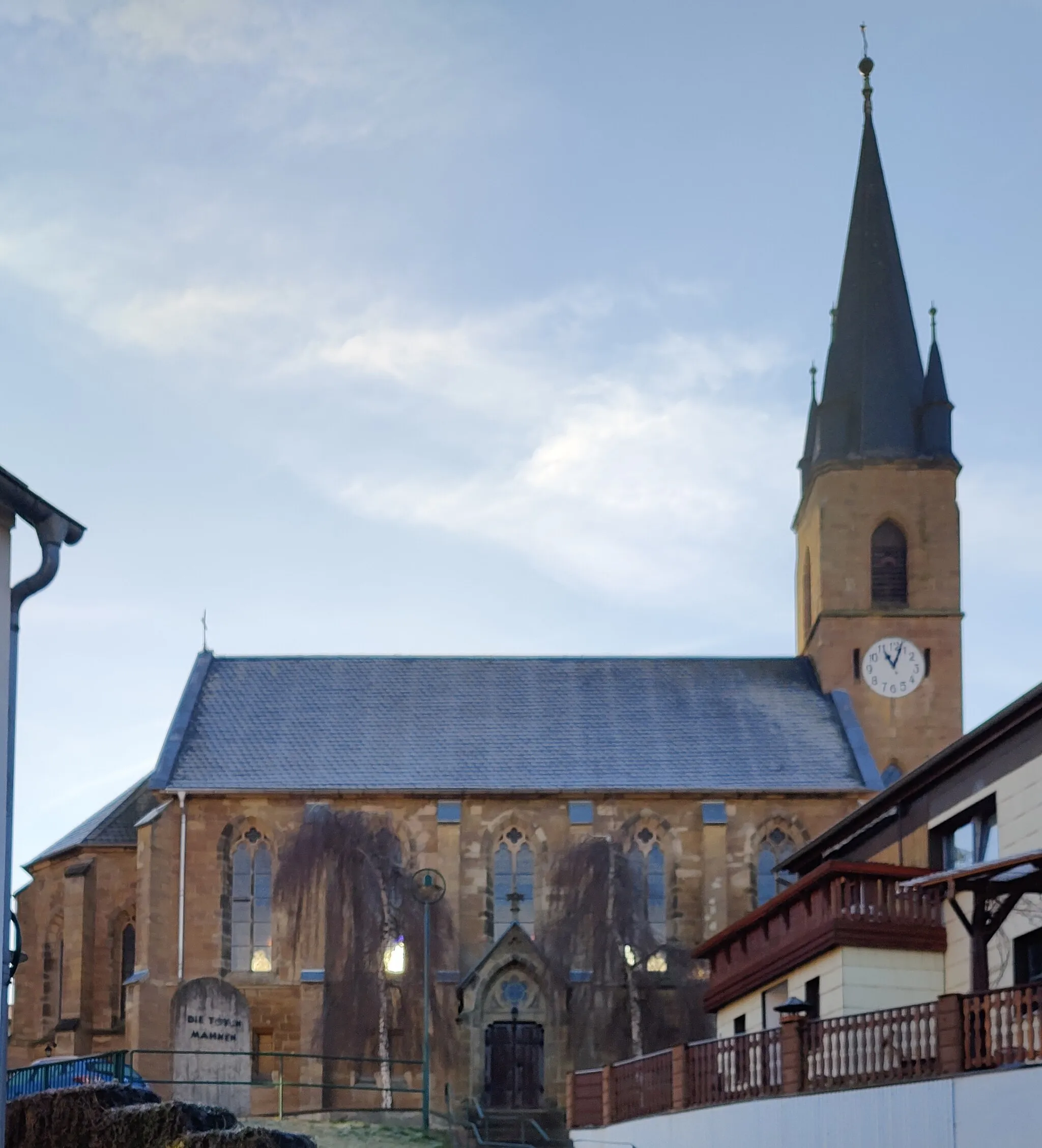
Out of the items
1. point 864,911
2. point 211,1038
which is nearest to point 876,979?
point 864,911

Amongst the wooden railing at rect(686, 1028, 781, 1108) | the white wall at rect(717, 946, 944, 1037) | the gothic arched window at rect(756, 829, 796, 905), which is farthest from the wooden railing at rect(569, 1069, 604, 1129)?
the gothic arched window at rect(756, 829, 796, 905)

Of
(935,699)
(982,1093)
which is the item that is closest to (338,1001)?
(935,699)

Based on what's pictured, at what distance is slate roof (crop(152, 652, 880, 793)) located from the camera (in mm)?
53594

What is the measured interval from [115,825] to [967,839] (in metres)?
31.0

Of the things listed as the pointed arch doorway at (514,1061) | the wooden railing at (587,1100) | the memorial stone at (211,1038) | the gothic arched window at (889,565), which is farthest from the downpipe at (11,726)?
the gothic arched window at (889,565)

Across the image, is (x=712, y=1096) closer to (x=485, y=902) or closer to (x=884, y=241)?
(x=485, y=902)

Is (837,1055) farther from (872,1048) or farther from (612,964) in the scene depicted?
(612,964)

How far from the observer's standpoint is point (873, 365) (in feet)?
197

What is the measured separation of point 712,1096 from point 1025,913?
5.49m

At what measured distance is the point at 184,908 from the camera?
170 feet

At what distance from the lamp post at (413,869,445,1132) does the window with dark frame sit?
1119 cm

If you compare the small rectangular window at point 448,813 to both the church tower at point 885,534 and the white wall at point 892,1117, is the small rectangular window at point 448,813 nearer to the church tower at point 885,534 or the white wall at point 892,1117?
the church tower at point 885,534

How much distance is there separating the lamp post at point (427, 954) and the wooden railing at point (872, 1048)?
1295 centimetres

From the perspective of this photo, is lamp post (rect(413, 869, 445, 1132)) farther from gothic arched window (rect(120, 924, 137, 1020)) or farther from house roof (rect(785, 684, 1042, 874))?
gothic arched window (rect(120, 924, 137, 1020))
